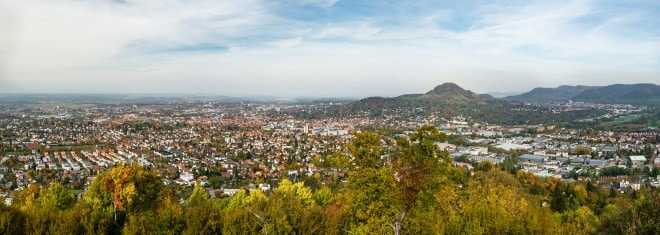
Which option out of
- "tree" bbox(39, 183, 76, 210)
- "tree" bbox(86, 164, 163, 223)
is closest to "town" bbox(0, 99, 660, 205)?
"tree" bbox(39, 183, 76, 210)

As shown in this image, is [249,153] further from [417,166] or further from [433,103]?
[433,103]

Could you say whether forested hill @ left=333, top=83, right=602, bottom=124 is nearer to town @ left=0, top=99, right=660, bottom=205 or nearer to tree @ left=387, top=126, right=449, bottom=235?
town @ left=0, top=99, right=660, bottom=205

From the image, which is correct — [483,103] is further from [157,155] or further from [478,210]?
[478,210]

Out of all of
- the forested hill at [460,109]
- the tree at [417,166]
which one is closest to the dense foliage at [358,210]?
the tree at [417,166]

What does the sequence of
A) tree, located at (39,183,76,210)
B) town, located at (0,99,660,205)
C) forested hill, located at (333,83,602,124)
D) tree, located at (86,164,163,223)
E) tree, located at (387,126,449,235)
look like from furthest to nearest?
forested hill, located at (333,83,602,124) → town, located at (0,99,660,205) → tree, located at (39,183,76,210) → tree, located at (86,164,163,223) → tree, located at (387,126,449,235)

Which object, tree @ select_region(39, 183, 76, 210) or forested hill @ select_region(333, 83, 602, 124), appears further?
forested hill @ select_region(333, 83, 602, 124)

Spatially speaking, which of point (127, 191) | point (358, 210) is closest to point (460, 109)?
point (127, 191)
